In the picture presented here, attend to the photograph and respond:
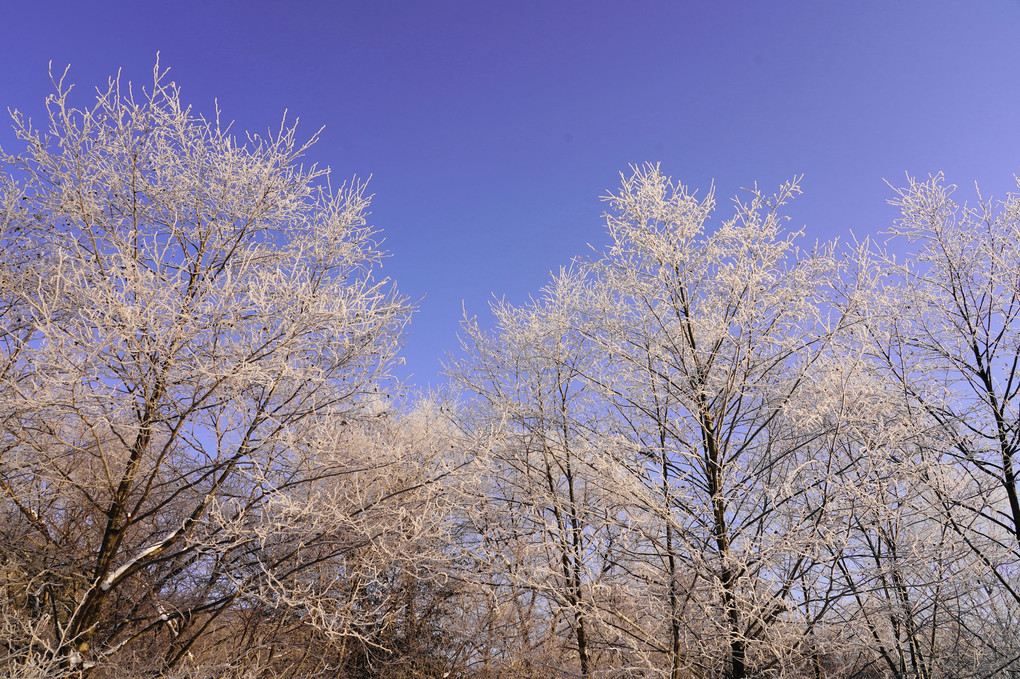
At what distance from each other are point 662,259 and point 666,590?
3.33 metres

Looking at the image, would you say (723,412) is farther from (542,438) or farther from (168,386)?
(168,386)

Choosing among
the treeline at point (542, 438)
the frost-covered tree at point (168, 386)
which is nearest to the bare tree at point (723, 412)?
the treeline at point (542, 438)

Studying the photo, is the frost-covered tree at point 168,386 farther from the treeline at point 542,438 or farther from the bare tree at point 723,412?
the bare tree at point 723,412

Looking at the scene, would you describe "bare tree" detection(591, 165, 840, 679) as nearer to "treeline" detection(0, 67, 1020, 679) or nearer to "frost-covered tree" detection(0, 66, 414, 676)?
"treeline" detection(0, 67, 1020, 679)

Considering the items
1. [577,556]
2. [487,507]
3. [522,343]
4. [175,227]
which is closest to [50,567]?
[175,227]

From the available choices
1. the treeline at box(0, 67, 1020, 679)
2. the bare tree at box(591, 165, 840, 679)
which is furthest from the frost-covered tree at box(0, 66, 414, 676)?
the bare tree at box(591, 165, 840, 679)

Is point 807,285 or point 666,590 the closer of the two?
point 666,590

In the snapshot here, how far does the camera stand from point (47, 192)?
611 cm

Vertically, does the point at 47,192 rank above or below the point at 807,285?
above

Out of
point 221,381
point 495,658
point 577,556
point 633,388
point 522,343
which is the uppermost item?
point 522,343

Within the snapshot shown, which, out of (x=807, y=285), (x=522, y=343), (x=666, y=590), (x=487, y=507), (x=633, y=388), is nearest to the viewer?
(x=666, y=590)

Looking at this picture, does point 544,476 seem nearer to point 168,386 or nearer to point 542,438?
point 542,438

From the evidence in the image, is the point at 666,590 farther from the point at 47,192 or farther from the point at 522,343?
the point at 47,192

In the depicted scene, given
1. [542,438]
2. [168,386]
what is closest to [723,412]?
[542,438]
